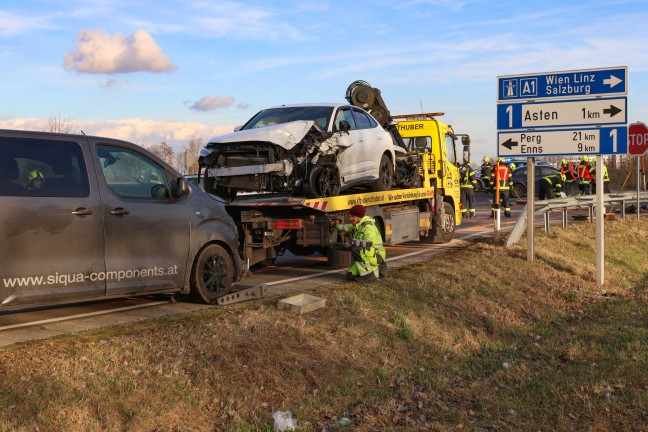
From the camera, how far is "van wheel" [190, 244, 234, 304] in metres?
7.96

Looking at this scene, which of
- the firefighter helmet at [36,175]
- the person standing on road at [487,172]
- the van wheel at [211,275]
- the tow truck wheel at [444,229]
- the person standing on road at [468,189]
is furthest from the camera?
the person standing on road at [487,172]

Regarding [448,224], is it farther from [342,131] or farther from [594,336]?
[594,336]

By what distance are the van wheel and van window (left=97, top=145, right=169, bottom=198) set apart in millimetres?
Answer: 879

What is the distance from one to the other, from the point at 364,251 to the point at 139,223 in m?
3.87

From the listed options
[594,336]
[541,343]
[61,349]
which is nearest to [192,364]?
[61,349]

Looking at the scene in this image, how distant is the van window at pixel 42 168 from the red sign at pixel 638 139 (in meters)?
17.7

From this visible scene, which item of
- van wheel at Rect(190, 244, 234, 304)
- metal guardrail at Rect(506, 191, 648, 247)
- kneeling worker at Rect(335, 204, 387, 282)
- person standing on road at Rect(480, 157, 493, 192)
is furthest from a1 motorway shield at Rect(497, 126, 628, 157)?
person standing on road at Rect(480, 157, 493, 192)

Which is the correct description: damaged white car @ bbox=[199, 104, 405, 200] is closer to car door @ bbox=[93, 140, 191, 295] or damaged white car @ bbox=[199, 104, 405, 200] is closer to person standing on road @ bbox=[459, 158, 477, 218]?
car door @ bbox=[93, 140, 191, 295]

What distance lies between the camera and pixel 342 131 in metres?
11.2

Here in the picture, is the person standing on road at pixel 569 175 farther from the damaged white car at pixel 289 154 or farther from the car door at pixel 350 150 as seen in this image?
the damaged white car at pixel 289 154

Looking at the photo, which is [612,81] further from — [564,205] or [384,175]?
[564,205]

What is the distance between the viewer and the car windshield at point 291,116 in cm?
1123

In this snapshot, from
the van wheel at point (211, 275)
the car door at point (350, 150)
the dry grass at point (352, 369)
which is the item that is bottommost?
the dry grass at point (352, 369)

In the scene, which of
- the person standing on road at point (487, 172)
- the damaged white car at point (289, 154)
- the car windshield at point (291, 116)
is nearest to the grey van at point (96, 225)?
the damaged white car at point (289, 154)
